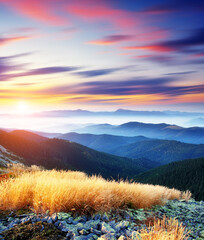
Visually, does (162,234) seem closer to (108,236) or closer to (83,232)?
(108,236)

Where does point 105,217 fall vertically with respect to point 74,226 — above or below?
below

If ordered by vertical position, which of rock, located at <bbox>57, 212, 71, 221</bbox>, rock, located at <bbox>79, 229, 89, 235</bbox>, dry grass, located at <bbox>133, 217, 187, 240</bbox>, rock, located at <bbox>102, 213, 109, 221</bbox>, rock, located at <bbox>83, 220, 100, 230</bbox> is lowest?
rock, located at <bbox>102, 213, 109, 221</bbox>

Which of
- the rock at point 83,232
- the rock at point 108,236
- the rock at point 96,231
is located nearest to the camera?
the rock at point 108,236

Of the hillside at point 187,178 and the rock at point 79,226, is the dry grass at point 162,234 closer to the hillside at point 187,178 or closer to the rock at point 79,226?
the rock at point 79,226

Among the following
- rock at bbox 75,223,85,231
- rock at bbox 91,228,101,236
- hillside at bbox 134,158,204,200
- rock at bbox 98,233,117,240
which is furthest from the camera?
hillside at bbox 134,158,204,200

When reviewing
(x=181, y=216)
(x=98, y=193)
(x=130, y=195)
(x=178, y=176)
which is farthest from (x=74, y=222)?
(x=178, y=176)

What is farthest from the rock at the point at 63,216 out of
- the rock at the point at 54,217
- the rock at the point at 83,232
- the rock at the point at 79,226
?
the rock at the point at 83,232

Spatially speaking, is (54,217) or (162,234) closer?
(162,234)

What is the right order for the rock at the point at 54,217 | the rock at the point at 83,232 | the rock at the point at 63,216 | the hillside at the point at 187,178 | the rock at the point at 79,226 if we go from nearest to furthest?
the rock at the point at 83,232
the rock at the point at 79,226
the rock at the point at 54,217
the rock at the point at 63,216
the hillside at the point at 187,178

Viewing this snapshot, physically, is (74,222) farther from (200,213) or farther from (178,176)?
(178,176)

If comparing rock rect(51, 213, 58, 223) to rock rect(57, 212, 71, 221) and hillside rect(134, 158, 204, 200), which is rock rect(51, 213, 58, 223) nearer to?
rock rect(57, 212, 71, 221)

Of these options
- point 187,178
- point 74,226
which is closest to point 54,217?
point 74,226

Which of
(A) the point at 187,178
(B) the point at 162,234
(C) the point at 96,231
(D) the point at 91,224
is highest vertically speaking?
(B) the point at 162,234

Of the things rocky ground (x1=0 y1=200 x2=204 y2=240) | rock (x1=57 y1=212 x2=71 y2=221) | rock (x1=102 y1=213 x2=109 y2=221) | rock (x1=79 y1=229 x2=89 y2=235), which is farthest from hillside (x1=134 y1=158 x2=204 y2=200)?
rock (x1=79 y1=229 x2=89 y2=235)
